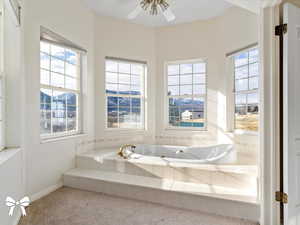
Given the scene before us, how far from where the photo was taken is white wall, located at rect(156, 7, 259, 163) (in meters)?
3.63

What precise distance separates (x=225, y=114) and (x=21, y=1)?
11.3 feet

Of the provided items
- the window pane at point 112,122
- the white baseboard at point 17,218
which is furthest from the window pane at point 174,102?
the white baseboard at point 17,218

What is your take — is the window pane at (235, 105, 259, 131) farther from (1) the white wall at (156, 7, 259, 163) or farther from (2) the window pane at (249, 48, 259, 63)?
(2) the window pane at (249, 48, 259, 63)

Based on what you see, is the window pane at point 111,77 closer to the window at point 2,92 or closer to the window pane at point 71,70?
the window pane at point 71,70

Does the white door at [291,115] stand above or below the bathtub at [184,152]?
above

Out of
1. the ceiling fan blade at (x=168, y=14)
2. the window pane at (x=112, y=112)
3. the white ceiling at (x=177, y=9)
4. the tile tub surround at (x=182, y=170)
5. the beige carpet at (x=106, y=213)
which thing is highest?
the white ceiling at (x=177, y=9)

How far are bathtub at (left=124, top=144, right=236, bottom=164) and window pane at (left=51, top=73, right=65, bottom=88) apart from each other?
58.8 inches

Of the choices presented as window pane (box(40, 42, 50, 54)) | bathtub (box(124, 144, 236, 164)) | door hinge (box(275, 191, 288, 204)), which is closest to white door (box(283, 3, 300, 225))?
door hinge (box(275, 191, 288, 204))

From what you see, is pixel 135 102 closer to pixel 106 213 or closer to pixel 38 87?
pixel 38 87

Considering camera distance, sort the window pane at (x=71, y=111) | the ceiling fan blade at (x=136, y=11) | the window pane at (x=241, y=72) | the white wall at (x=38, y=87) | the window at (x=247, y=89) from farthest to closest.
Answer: the window pane at (x=71, y=111), the window pane at (x=241, y=72), the window at (x=247, y=89), the ceiling fan blade at (x=136, y=11), the white wall at (x=38, y=87)

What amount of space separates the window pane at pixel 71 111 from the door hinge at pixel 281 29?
3.02 metres

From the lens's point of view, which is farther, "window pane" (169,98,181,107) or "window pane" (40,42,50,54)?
"window pane" (169,98,181,107)

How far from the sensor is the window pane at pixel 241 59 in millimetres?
3436

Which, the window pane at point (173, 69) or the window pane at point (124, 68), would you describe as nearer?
the window pane at point (124, 68)
